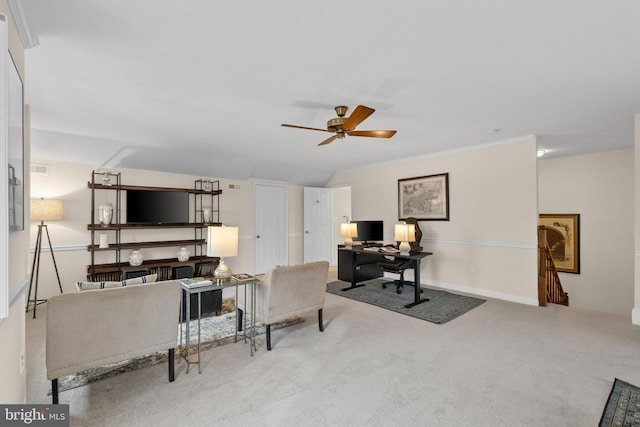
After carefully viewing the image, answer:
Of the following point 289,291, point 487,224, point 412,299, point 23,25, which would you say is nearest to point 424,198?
point 487,224

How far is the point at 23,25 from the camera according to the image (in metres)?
1.66

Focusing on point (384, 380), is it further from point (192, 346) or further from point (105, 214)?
point (105, 214)

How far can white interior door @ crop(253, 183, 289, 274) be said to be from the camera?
22.0 feet

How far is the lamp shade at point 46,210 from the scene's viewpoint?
4.04 metres

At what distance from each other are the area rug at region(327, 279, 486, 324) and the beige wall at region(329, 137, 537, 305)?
0.46m

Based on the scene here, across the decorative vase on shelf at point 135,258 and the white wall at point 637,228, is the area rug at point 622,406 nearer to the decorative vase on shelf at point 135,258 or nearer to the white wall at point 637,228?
the white wall at point 637,228

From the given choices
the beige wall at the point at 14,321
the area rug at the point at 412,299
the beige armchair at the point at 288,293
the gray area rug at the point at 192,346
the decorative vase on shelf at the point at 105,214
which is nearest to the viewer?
the beige wall at the point at 14,321

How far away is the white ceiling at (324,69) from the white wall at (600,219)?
120 cm

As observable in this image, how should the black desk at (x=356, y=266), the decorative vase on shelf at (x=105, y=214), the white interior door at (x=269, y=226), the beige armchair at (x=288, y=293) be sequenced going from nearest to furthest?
the beige armchair at (x=288, y=293)
the decorative vase on shelf at (x=105, y=214)
the black desk at (x=356, y=266)
the white interior door at (x=269, y=226)

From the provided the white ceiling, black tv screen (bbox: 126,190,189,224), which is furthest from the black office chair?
black tv screen (bbox: 126,190,189,224)

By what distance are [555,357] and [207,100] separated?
4067 mm

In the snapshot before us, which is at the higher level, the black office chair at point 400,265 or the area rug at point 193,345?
the black office chair at point 400,265

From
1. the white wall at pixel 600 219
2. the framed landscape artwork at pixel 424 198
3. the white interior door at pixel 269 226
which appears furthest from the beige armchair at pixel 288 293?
the white wall at pixel 600 219

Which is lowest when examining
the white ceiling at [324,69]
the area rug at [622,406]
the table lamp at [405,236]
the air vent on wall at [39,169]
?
the area rug at [622,406]
